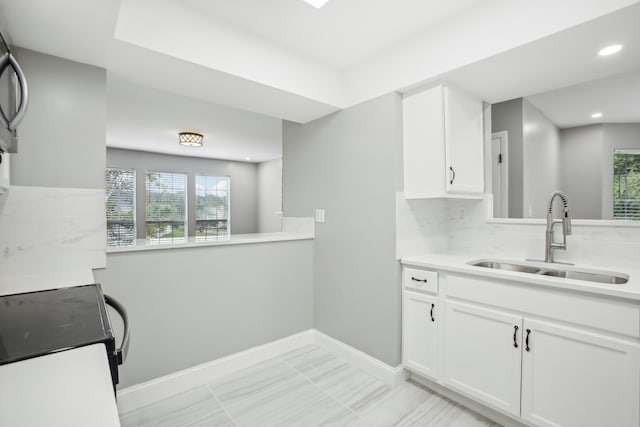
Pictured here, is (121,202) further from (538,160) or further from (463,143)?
(538,160)

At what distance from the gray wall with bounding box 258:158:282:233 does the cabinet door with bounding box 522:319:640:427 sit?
6304 millimetres

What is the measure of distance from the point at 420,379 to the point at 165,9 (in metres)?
2.76

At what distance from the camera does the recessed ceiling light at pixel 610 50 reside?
1.61m

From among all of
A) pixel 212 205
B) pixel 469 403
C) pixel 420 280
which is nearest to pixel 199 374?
pixel 420 280

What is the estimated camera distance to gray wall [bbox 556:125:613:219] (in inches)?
77.5

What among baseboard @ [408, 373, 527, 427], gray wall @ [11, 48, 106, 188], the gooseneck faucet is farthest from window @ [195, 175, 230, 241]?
the gooseneck faucet

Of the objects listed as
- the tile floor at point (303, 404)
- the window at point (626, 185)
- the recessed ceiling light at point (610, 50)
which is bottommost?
the tile floor at point (303, 404)

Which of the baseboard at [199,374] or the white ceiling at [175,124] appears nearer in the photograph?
the baseboard at [199,374]

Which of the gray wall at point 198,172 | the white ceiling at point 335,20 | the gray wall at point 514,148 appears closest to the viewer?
the white ceiling at point 335,20

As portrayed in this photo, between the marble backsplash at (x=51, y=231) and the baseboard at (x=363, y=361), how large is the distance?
1.80 m

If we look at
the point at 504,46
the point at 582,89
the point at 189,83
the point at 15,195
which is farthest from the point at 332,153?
the point at 15,195

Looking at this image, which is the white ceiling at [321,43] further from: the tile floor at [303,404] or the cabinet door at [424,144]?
the tile floor at [303,404]

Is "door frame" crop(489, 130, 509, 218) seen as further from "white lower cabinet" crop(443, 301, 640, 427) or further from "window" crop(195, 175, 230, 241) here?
"window" crop(195, 175, 230, 241)

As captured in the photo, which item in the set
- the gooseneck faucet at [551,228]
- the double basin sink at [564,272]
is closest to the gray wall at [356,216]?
the double basin sink at [564,272]
